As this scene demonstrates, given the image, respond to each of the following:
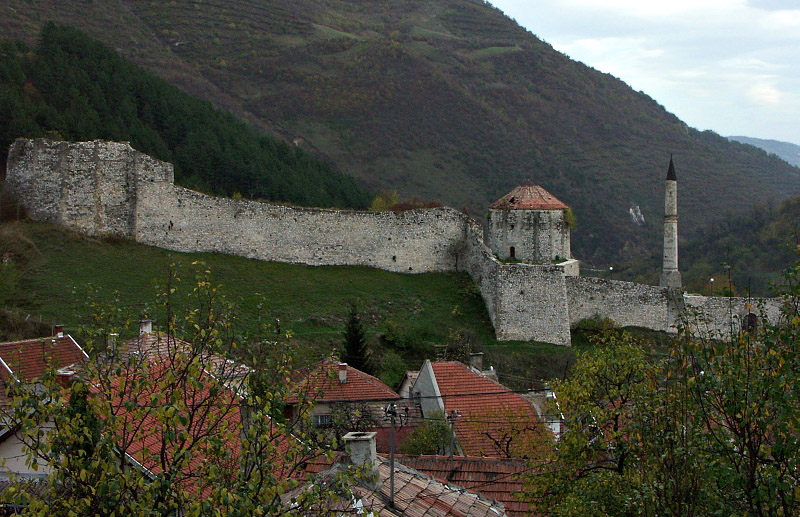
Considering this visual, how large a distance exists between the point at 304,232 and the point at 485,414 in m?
15.6

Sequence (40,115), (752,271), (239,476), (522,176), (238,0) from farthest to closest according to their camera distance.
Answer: (238,0) < (522,176) < (752,271) < (40,115) < (239,476)

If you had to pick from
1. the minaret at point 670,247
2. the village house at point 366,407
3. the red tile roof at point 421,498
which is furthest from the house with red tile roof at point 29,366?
the minaret at point 670,247

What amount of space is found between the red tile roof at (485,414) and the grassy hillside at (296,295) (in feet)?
17.9

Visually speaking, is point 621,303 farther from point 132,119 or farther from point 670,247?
point 132,119

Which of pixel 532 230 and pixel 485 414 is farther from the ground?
pixel 532 230

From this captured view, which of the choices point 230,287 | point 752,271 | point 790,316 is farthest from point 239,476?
point 752,271

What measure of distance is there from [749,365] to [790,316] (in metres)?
0.77

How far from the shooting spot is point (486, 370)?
30.8 m

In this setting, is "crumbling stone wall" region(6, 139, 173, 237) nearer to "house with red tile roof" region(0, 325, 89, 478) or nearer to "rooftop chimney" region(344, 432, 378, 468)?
"house with red tile roof" region(0, 325, 89, 478)

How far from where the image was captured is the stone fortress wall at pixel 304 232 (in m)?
33.5

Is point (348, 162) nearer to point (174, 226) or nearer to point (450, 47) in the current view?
point (450, 47)

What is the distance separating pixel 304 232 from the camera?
37.1m

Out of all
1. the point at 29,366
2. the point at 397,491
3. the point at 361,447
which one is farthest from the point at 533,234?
the point at 361,447

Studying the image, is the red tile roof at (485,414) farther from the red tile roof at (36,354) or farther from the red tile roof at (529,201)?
the red tile roof at (529,201)
